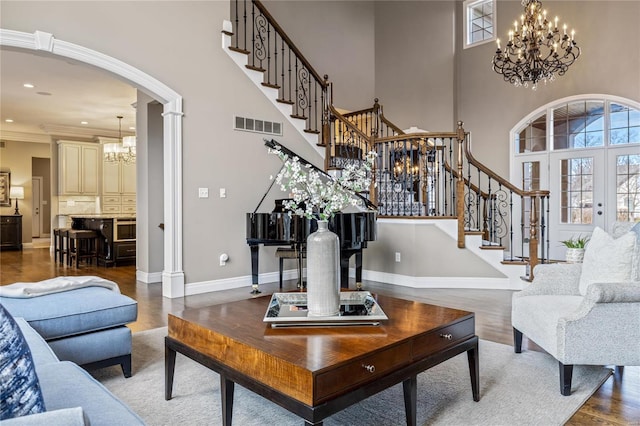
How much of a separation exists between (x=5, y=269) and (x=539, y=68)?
909cm

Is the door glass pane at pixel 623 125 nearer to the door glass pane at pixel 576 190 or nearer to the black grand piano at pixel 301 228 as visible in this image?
the door glass pane at pixel 576 190

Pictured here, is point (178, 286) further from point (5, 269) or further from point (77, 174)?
point (77, 174)

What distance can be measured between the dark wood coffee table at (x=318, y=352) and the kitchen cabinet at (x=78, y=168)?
9930mm

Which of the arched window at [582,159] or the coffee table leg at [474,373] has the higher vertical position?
the arched window at [582,159]

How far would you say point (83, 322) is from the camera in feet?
8.17

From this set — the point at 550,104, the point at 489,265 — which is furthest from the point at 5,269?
the point at 550,104

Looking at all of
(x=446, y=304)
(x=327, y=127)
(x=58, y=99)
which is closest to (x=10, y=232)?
(x=58, y=99)

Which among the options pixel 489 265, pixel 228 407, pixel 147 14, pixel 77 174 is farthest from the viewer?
pixel 77 174

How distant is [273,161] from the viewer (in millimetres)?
5934

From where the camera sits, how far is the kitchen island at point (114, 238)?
7445 mm

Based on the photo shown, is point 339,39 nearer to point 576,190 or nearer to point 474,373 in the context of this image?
point 576,190

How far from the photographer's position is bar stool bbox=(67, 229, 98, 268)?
763 centimetres

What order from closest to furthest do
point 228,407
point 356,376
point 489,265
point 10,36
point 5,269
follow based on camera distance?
point 356,376
point 228,407
point 10,36
point 489,265
point 5,269

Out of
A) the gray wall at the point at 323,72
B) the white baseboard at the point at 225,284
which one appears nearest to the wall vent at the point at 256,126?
the gray wall at the point at 323,72
